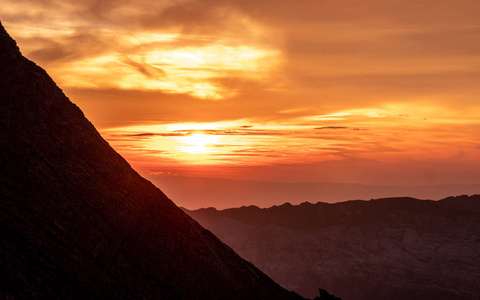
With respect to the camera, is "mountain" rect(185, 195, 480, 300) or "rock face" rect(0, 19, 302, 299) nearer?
"rock face" rect(0, 19, 302, 299)

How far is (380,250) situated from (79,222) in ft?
515

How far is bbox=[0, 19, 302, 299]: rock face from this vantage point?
31.7 meters

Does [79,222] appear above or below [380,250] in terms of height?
below

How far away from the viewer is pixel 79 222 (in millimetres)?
35500

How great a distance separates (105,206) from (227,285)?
11.9m

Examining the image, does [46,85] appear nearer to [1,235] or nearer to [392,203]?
[1,235]

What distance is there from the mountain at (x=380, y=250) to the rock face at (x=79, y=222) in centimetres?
11954

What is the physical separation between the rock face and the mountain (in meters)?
120

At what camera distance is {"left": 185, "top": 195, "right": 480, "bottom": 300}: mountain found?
153 m

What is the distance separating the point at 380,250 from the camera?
176250 millimetres

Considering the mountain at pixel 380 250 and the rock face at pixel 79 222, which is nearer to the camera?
the rock face at pixel 79 222

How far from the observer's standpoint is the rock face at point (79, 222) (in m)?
31.7

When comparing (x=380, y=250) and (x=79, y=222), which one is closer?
(x=79, y=222)

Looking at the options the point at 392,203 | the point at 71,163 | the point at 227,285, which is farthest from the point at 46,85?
the point at 392,203
